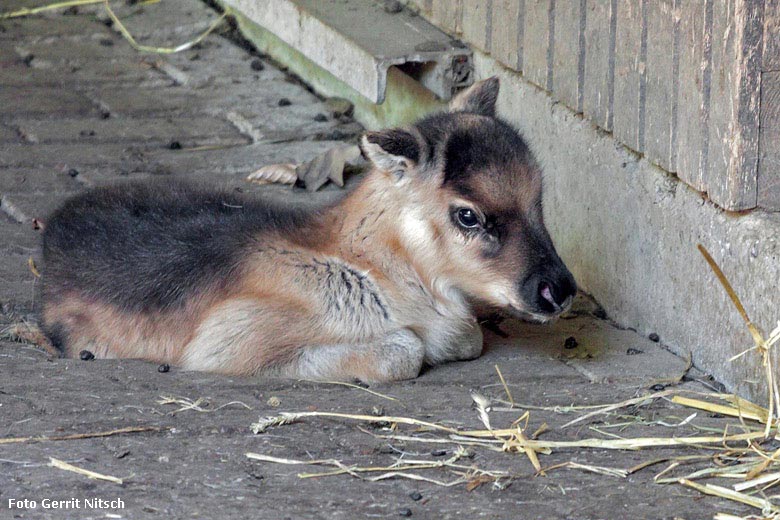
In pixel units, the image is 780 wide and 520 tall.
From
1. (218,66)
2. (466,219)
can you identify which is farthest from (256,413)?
(218,66)

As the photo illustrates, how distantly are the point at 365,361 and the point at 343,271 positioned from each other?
17.1 inches

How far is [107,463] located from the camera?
4.27m

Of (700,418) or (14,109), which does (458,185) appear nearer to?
(700,418)

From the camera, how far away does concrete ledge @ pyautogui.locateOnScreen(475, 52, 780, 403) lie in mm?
4895

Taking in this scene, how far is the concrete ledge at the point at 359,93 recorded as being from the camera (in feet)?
26.9

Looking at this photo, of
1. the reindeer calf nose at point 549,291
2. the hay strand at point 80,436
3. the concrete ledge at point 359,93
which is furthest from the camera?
the concrete ledge at point 359,93

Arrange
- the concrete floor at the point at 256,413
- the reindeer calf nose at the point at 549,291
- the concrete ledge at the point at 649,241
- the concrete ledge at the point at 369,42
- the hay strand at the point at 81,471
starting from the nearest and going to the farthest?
1. the concrete floor at the point at 256,413
2. the hay strand at the point at 81,471
3. the concrete ledge at the point at 649,241
4. the reindeer calf nose at the point at 549,291
5. the concrete ledge at the point at 369,42

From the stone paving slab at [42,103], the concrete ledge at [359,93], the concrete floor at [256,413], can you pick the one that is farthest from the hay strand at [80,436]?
the stone paving slab at [42,103]

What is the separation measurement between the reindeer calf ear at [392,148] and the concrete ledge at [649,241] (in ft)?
3.65

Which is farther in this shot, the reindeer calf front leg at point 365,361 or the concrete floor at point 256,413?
the reindeer calf front leg at point 365,361

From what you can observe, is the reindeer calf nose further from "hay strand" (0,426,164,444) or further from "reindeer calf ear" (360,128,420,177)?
"hay strand" (0,426,164,444)

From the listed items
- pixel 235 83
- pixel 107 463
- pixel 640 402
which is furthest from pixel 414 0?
pixel 107 463

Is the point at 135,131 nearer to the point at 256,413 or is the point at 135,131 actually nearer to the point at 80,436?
the point at 256,413

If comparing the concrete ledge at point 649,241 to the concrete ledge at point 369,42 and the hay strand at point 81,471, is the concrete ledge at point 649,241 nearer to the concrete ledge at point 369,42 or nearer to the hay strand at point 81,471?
the concrete ledge at point 369,42
